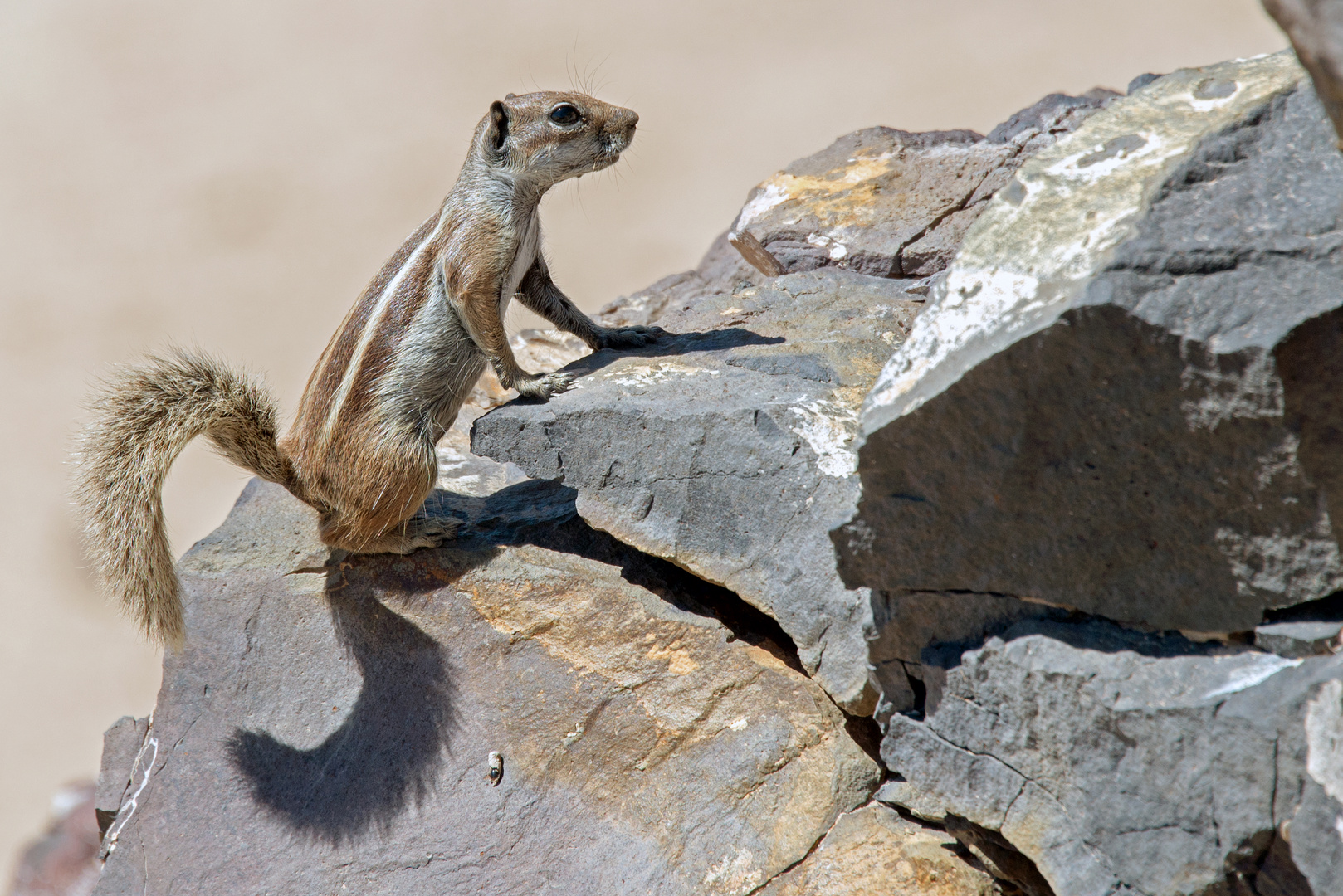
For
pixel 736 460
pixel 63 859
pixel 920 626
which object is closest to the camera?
pixel 920 626

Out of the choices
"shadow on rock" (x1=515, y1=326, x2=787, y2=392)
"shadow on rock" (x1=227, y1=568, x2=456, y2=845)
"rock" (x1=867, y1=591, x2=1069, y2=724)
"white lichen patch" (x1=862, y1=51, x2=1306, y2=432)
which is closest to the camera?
"white lichen patch" (x1=862, y1=51, x2=1306, y2=432)

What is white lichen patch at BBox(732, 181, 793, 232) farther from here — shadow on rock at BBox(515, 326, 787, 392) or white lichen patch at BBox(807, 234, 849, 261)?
shadow on rock at BBox(515, 326, 787, 392)

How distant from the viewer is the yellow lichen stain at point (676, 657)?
346 cm

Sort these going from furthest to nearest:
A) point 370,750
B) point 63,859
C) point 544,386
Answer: point 63,859 < point 544,386 < point 370,750

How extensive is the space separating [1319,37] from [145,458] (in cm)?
354

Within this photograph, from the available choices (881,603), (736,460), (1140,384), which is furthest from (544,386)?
A: (1140,384)

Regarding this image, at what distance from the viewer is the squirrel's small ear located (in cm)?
425

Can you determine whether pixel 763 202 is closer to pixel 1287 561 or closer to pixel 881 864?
pixel 881 864

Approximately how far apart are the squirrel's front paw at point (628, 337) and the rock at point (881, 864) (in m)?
2.22

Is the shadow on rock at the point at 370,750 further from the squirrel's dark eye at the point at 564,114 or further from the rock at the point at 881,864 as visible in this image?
the squirrel's dark eye at the point at 564,114

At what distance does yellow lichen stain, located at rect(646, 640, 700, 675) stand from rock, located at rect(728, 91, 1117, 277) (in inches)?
98.5

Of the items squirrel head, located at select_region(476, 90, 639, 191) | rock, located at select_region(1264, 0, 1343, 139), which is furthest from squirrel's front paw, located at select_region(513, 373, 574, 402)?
rock, located at select_region(1264, 0, 1343, 139)

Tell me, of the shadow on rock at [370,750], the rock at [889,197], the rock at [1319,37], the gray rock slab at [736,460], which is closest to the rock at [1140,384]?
the rock at [1319,37]

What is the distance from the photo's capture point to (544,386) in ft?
12.7
